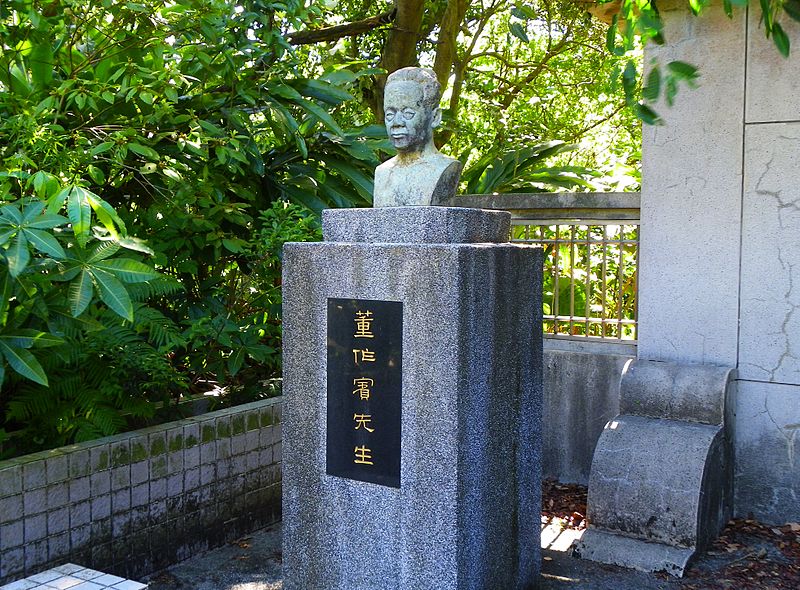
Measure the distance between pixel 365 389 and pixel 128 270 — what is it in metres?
1.12

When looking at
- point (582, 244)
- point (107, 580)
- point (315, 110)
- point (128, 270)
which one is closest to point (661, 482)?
point (582, 244)

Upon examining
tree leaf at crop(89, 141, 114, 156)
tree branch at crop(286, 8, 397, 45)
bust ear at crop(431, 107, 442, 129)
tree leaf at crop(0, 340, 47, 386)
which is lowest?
tree leaf at crop(0, 340, 47, 386)

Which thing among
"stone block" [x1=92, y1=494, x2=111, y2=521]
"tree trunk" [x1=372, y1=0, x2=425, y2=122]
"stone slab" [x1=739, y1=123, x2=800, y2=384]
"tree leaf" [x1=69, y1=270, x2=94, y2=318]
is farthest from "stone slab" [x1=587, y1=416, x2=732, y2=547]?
"tree trunk" [x1=372, y1=0, x2=425, y2=122]

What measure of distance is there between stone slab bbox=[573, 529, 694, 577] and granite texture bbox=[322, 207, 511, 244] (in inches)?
71.2

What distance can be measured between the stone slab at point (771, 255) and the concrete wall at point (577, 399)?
0.81m

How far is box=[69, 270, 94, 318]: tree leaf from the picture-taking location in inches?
131

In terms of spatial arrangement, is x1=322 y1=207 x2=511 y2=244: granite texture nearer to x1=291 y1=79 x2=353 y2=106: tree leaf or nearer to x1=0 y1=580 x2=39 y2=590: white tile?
x1=0 y1=580 x2=39 y2=590: white tile

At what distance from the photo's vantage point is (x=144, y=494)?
14.1 ft

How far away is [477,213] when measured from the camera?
367 centimetres

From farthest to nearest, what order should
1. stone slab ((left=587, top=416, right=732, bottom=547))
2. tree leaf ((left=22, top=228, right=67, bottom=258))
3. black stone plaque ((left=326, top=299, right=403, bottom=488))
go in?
stone slab ((left=587, top=416, right=732, bottom=547)) → black stone plaque ((left=326, top=299, right=403, bottom=488)) → tree leaf ((left=22, top=228, right=67, bottom=258))

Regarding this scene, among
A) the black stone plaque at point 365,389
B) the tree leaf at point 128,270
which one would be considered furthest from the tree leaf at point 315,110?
the tree leaf at point 128,270

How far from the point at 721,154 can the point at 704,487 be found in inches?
78.0

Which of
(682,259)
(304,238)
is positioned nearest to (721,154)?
(682,259)

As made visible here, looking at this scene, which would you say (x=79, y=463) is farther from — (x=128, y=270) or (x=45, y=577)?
(x=128, y=270)
